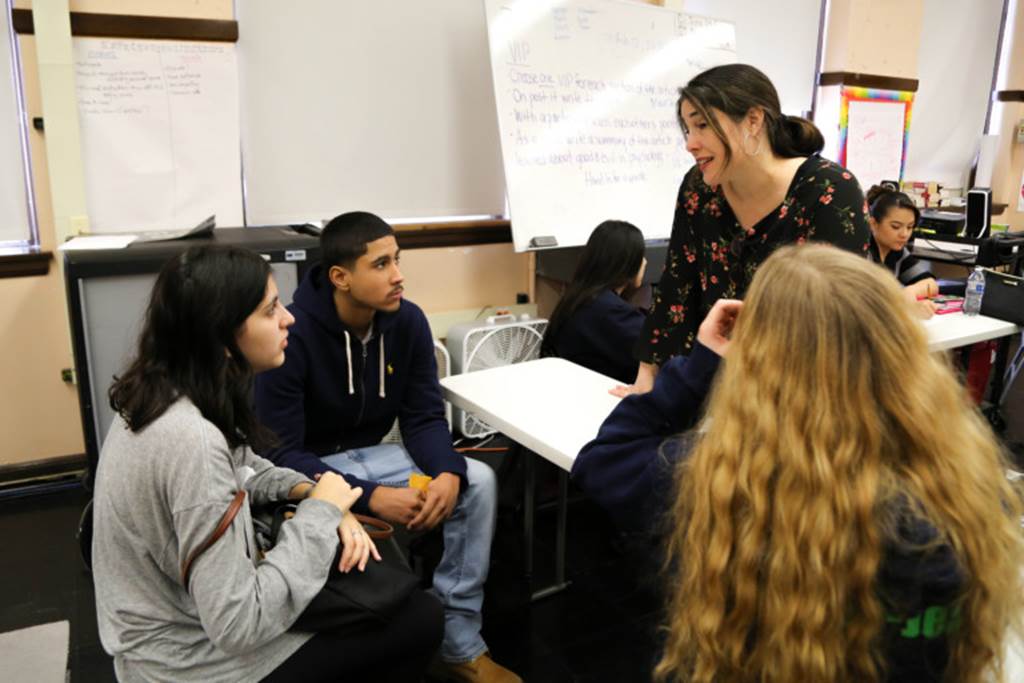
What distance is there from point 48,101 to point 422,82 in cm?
135

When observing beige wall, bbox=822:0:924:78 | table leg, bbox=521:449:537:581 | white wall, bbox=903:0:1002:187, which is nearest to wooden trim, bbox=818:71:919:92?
beige wall, bbox=822:0:924:78

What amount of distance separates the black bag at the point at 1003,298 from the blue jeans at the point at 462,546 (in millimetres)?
2096

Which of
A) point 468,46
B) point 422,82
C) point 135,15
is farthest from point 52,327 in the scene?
point 468,46

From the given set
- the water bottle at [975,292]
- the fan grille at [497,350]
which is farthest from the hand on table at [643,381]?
the water bottle at [975,292]

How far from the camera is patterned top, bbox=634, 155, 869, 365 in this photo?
1.54 m

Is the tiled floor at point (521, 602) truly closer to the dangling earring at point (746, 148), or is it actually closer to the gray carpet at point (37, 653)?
the gray carpet at point (37, 653)

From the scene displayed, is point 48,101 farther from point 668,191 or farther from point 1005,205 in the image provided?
point 1005,205

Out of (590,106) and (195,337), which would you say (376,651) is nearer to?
(195,337)

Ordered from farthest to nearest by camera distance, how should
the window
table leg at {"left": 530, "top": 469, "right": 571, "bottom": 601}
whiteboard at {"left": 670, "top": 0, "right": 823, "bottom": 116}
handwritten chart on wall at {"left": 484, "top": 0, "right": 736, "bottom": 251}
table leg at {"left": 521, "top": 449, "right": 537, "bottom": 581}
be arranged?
1. whiteboard at {"left": 670, "top": 0, "right": 823, "bottom": 116}
2. handwritten chart on wall at {"left": 484, "top": 0, "right": 736, "bottom": 251}
3. the window
4. table leg at {"left": 530, "top": 469, "right": 571, "bottom": 601}
5. table leg at {"left": 521, "top": 449, "right": 537, "bottom": 581}

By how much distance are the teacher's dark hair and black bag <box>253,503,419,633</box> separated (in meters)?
1.06

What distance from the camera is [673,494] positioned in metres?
1.00

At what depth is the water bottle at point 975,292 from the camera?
9.37ft

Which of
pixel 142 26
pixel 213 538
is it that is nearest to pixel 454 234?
pixel 142 26

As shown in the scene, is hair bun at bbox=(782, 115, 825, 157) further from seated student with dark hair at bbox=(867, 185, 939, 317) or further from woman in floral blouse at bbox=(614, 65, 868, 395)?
seated student with dark hair at bbox=(867, 185, 939, 317)
